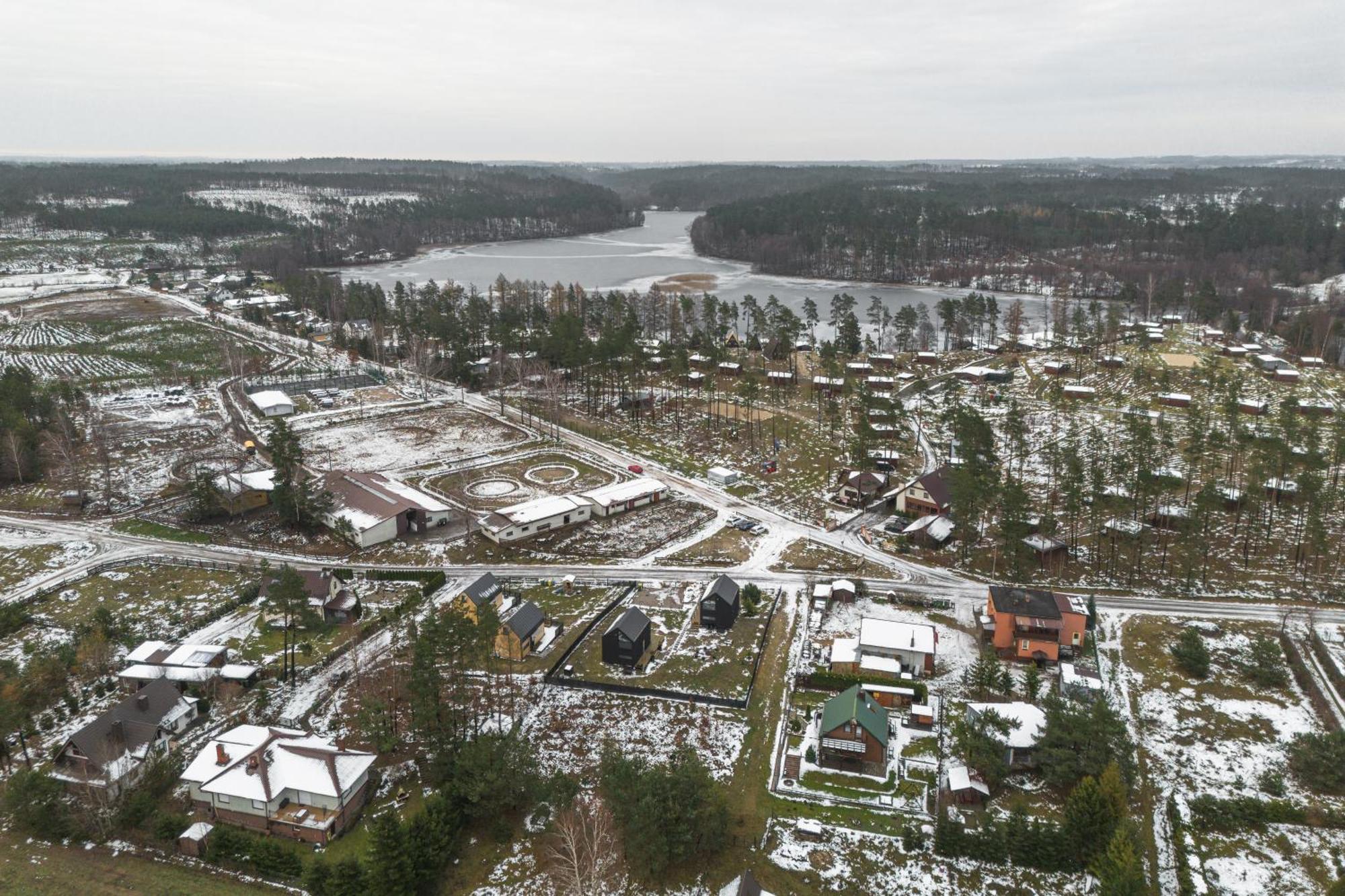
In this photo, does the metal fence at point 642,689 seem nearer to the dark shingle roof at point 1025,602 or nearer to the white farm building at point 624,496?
the dark shingle roof at point 1025,602

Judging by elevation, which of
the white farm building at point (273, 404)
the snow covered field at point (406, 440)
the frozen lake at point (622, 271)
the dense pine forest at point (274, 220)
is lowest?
the snow covered field at point (406, 440)

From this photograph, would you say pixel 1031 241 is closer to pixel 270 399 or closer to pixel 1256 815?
pixel 270 399

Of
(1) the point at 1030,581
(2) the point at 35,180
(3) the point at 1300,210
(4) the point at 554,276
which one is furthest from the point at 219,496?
(2) the point at 35,180

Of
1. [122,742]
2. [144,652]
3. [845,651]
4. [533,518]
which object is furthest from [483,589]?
[845,651]

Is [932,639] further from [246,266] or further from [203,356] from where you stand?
[246,266]

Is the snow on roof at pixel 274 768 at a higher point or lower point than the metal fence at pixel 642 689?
higher

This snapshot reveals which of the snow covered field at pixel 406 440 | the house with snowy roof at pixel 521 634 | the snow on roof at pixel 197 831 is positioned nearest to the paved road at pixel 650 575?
the house with snowy roof at pixel 521 634
